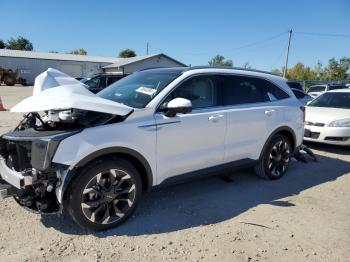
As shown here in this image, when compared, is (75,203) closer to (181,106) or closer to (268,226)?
(181,106)

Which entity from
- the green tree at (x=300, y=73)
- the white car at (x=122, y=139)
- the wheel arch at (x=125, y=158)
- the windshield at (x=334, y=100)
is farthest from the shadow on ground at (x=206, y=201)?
the green tree at (x=300, y=73)

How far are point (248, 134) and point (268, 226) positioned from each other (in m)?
1.48

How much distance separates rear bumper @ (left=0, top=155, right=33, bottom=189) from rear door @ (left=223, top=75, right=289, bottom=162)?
259cm

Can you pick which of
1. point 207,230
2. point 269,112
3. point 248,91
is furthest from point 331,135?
point 207,230

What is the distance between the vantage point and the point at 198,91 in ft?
14.6

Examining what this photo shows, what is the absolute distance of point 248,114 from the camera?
16.1 feet

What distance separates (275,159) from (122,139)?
10.1ft

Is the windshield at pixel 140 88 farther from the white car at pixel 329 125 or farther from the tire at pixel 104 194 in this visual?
the white car at pixel 329 125

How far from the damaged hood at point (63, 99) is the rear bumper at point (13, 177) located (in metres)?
0.64

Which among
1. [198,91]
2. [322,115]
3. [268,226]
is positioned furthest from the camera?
[322,115]

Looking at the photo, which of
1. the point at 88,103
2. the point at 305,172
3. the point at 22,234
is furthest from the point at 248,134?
the point at 22,234

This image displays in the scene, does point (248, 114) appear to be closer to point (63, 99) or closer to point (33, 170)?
point (63, 99)

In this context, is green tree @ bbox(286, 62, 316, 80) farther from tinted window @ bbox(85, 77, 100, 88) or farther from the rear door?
the rear door

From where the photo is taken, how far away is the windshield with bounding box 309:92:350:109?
8.85 metres
